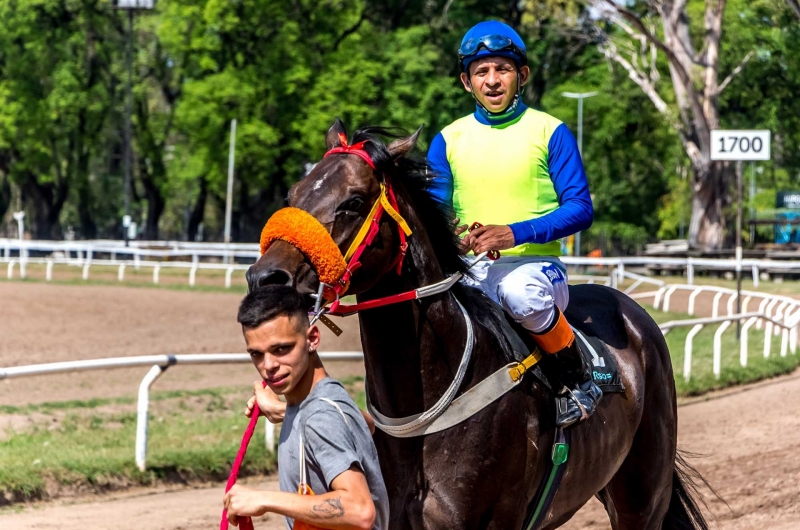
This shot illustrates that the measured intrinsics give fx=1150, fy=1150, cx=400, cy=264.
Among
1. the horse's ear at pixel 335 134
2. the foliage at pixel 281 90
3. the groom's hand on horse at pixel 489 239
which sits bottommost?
the groom's hand on horse at pixel 489 239

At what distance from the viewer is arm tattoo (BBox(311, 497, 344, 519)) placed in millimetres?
2643

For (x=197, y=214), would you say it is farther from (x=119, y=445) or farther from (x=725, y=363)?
(x=119, y=445)

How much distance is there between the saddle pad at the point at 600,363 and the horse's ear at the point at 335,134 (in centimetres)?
126

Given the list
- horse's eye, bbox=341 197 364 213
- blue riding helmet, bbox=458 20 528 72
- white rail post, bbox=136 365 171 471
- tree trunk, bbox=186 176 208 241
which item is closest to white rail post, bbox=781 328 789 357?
white rail post, bbox=136 365 171 471

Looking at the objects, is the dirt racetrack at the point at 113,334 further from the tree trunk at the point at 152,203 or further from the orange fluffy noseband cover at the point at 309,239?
the tree trunk at the point at 152,203

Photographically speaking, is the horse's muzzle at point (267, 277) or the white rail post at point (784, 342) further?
the white rail post at point (784, 342)

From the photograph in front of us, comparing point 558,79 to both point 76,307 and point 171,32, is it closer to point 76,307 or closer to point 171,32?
point 171,32

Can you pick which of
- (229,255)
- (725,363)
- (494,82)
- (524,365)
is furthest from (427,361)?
(229,255)

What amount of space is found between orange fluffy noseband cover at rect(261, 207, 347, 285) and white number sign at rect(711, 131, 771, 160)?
12.8 meters

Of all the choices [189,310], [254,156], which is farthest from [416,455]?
[254,156]

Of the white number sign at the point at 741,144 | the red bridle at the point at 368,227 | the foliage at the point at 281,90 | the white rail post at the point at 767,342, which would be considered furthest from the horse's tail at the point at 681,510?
the foliage at the point at 281,90

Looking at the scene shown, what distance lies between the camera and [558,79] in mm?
46062

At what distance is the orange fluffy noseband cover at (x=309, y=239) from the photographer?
3.32 meters

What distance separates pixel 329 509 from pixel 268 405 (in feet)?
1.75
